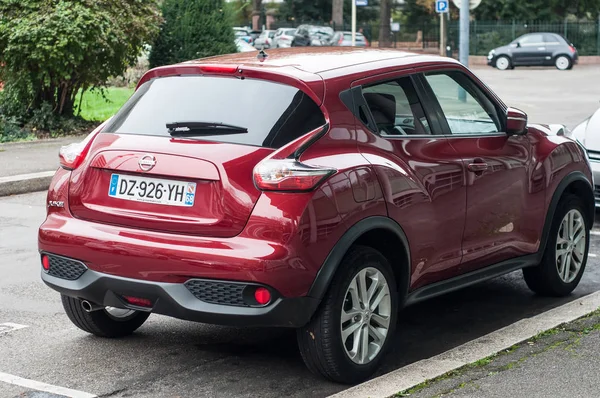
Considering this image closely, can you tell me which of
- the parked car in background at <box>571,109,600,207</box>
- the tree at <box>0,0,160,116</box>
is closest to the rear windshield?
the parked car in background at <box>571,109,600,207</box>

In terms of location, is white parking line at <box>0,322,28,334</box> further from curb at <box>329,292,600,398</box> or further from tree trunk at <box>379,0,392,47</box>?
tree trunk at <box>379,0,392,47</box>

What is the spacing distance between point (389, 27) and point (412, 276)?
196 ft

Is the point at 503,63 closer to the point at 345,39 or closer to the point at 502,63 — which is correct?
the point at 502,63

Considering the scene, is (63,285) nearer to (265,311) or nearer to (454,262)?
(265,311)

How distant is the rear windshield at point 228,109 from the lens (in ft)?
16.4

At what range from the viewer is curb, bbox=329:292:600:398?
4.94 m

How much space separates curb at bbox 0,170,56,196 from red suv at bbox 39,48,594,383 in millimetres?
5886

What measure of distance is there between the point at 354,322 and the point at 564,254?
7.69 ft

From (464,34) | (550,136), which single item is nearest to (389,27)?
(464,34)

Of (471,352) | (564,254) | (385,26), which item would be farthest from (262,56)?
(385,26)

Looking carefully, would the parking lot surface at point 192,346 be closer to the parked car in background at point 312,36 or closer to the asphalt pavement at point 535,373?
the asphalt pavement at point 535,373

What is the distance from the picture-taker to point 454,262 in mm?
5816

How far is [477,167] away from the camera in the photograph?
5.95m

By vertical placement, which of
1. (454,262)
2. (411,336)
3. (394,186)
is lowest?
(411,336)
